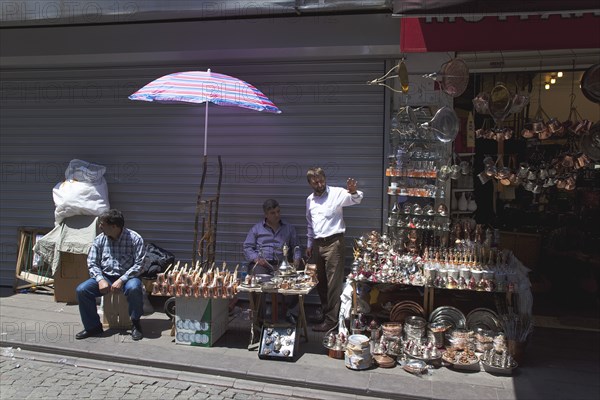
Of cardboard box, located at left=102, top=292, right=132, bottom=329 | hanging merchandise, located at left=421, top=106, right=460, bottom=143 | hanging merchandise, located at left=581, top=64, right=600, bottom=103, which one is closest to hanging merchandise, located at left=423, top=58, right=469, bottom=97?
hanging merchandise, located at left=421, top=106, right=460, bottom=143

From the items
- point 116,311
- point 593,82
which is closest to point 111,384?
point 116,311

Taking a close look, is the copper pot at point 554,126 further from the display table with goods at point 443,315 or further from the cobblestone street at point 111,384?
the cobblestone street at point 111,384

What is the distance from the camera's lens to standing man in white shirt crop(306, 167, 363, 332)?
568 cm

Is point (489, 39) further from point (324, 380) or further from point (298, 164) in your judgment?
point (324, 380)

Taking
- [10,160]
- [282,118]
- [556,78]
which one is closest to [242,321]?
[282,118]

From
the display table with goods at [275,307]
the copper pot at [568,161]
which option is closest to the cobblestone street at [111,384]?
the display table with goods at [275,307]

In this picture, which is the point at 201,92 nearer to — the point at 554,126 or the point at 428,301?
the point at 428,301

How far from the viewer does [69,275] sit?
6754 mm

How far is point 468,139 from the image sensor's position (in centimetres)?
598

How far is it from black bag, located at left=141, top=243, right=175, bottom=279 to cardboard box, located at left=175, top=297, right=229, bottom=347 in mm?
1292

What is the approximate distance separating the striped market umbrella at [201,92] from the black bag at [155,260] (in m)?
Answer: 2.27

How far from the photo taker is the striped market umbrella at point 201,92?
5016 millimetres

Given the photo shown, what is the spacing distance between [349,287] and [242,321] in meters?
1.59

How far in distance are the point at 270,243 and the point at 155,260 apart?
1682mm
